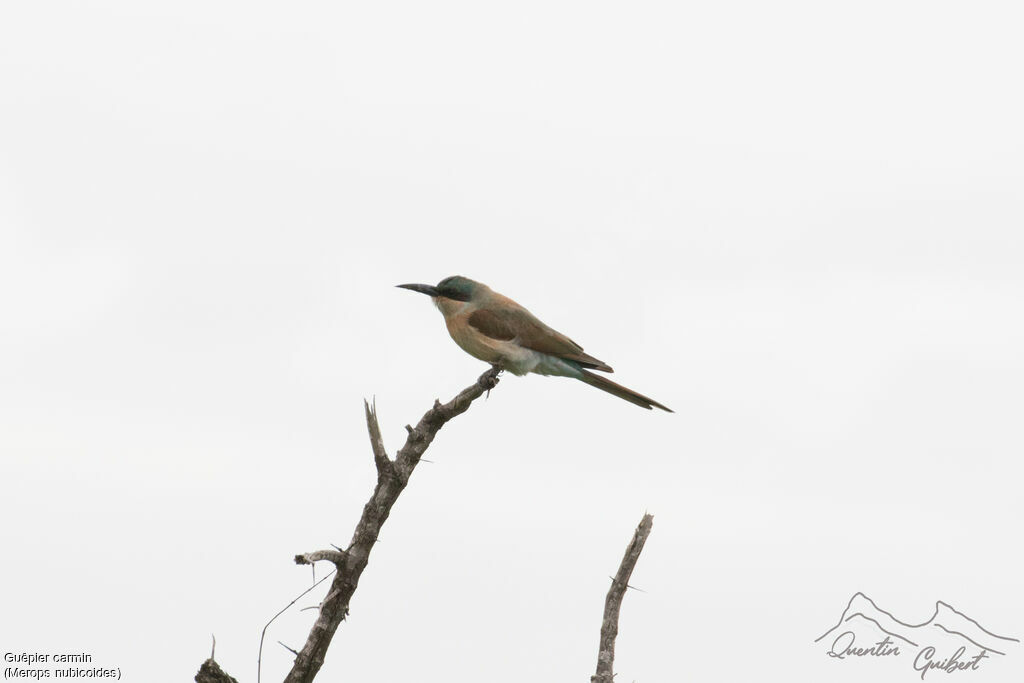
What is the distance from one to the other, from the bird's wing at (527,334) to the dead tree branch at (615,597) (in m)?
2.73

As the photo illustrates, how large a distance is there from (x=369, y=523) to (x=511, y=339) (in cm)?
322

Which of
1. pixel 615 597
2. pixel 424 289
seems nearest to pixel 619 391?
pixel 424 289

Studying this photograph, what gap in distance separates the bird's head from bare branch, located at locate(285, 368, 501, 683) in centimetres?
309

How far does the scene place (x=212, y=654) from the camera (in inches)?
232

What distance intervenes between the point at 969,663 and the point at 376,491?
11.5 feet

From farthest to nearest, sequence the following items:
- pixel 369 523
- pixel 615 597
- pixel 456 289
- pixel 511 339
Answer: pixel 456 289, pixel 511 339, pixel 615 597, pixel 369 523

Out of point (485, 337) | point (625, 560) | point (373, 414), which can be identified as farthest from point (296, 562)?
point (485, 337)

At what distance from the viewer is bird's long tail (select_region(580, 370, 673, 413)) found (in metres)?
9.62

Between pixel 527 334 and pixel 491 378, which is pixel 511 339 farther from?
pixel 491 378

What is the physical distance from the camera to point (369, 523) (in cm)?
670

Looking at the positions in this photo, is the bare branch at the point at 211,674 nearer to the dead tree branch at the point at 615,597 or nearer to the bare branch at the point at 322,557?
the bare branch at the point at 322,557

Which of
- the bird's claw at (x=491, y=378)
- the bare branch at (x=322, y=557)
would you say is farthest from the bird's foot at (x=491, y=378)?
the bare branch at (x=322, y=557)

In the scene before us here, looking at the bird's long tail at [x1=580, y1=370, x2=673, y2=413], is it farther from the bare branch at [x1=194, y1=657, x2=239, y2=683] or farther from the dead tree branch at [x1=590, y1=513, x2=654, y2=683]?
the bare branch at [x1=194, y1=657, x2=239, y2=683]

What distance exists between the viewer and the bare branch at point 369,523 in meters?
6.54
